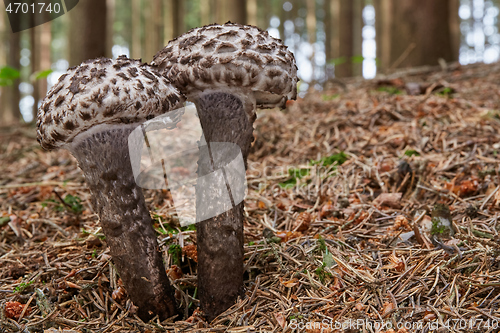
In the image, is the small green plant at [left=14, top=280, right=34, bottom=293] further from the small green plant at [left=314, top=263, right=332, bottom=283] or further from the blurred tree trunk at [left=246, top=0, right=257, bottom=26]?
the blurred tree trunk at [left=246, top=0, right=257, bottom=26]

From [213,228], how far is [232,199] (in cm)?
22

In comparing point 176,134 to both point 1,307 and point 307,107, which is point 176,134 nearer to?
point 307,107

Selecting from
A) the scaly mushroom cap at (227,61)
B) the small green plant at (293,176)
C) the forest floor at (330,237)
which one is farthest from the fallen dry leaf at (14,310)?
the small green plant at (293,176)

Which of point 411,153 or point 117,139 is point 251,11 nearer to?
A: point 411,153

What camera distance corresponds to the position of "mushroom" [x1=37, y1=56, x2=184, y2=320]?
6.15 ft

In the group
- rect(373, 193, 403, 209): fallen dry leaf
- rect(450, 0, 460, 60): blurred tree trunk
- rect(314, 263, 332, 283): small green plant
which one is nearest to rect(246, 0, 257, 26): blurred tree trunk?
rect(450, 0, 460, 60): blurred tree trunk

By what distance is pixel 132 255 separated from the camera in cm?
219

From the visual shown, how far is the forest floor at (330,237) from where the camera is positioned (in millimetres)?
Answer: 2041

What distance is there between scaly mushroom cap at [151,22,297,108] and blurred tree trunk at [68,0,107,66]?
13.6 ft

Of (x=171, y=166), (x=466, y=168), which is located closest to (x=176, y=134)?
(x=171, y=166)

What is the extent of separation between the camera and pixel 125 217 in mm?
2172

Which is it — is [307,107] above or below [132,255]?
above

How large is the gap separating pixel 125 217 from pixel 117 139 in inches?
18.7

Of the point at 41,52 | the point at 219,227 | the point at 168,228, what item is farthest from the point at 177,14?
the point at 219,227
